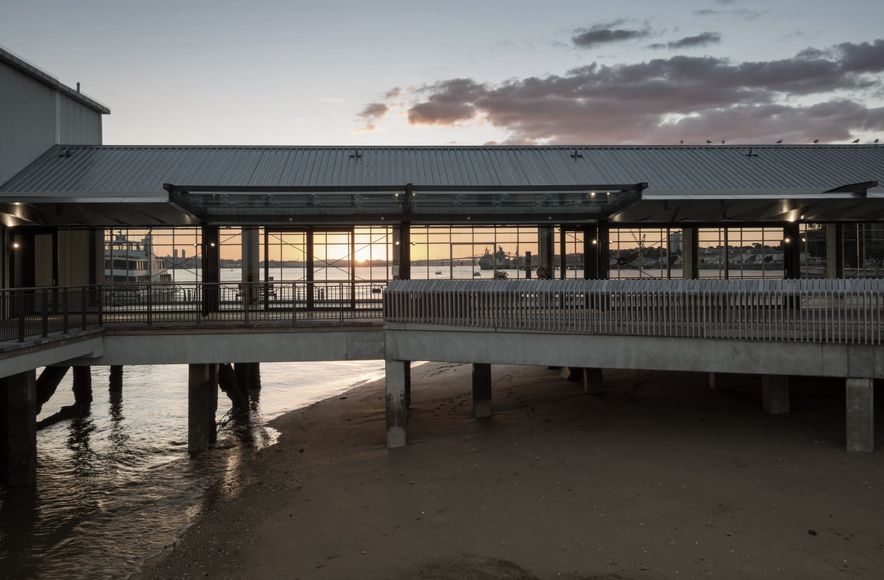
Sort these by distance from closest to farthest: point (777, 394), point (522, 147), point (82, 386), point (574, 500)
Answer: point (574, 500), point (777, 394), point (82, 386), point (522, 147)

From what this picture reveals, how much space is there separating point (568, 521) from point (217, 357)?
9.45 m

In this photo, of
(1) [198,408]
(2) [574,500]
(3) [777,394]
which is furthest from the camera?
(1) [198,408]

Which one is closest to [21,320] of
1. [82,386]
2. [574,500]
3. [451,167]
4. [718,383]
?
[574,500]

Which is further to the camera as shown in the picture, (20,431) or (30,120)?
(30,120)

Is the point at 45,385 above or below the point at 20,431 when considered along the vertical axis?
above

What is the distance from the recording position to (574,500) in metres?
11.9

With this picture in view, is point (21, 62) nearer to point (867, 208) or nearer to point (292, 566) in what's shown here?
point (292, 566)

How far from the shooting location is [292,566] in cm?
1027

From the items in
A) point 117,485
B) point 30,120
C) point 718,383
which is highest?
point 30,120

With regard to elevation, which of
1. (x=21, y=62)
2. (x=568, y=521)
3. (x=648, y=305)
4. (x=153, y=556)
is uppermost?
(x=21, y=62)

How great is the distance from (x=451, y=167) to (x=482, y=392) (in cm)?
1046

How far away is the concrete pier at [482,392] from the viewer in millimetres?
18281

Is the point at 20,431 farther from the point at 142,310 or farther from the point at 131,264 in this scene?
the point at 131,264

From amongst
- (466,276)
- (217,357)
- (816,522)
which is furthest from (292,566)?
(466,276)
